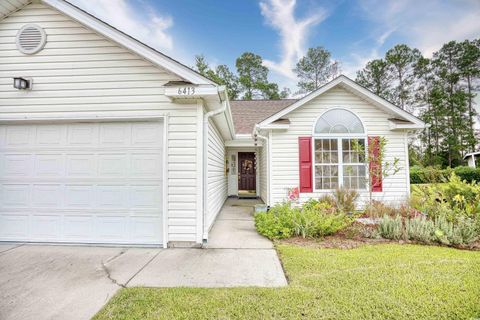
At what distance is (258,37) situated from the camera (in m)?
14.0

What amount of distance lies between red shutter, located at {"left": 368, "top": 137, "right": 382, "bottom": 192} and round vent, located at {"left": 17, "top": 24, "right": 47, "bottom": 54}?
792 centimetres

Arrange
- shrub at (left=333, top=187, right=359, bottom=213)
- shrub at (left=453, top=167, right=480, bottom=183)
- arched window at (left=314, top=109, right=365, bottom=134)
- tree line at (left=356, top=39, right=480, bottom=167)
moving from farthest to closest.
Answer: tree line at (left=356, top=39, right=480, bottom=167), shrub at (left=453, top=167, right=480, bottom=183), arched window at (left=314, top=109, right=365, bottom=134), shrub at (left=333, top=187, right=359, bottom=213)

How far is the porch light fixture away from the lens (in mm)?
3990

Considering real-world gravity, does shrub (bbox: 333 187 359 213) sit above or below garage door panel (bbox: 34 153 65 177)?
below

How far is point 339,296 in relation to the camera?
7.83 ft

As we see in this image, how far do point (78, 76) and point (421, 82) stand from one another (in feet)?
100

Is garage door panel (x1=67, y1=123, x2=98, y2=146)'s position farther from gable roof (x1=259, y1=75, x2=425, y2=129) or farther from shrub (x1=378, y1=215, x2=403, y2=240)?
shrub (x1=378, y1=215, x2=403, y2=240)

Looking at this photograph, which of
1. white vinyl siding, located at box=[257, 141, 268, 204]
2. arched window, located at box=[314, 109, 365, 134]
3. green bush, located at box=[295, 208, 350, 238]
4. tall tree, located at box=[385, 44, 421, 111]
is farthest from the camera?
tall tree, located at box=[385, 44, 421, 111]

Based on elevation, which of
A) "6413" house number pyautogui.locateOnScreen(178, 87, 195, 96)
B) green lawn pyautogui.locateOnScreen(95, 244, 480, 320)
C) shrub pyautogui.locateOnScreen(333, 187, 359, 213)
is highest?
"6413" house number pyautogui.locateOnScreen(178, 87, 195, 96)

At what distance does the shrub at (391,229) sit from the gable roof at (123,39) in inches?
177

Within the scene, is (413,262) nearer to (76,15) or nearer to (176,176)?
(176,176)

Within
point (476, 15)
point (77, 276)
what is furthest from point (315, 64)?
point (77, 276)

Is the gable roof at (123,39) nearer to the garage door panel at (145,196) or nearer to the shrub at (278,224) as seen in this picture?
the garage door panel at (145,196)

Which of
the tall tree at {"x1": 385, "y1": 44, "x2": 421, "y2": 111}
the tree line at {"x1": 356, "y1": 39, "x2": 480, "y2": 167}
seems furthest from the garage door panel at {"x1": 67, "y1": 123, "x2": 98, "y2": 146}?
the tall tree at {"x1": 385, "y1": 44, "x2": 421, "y2": 111}
